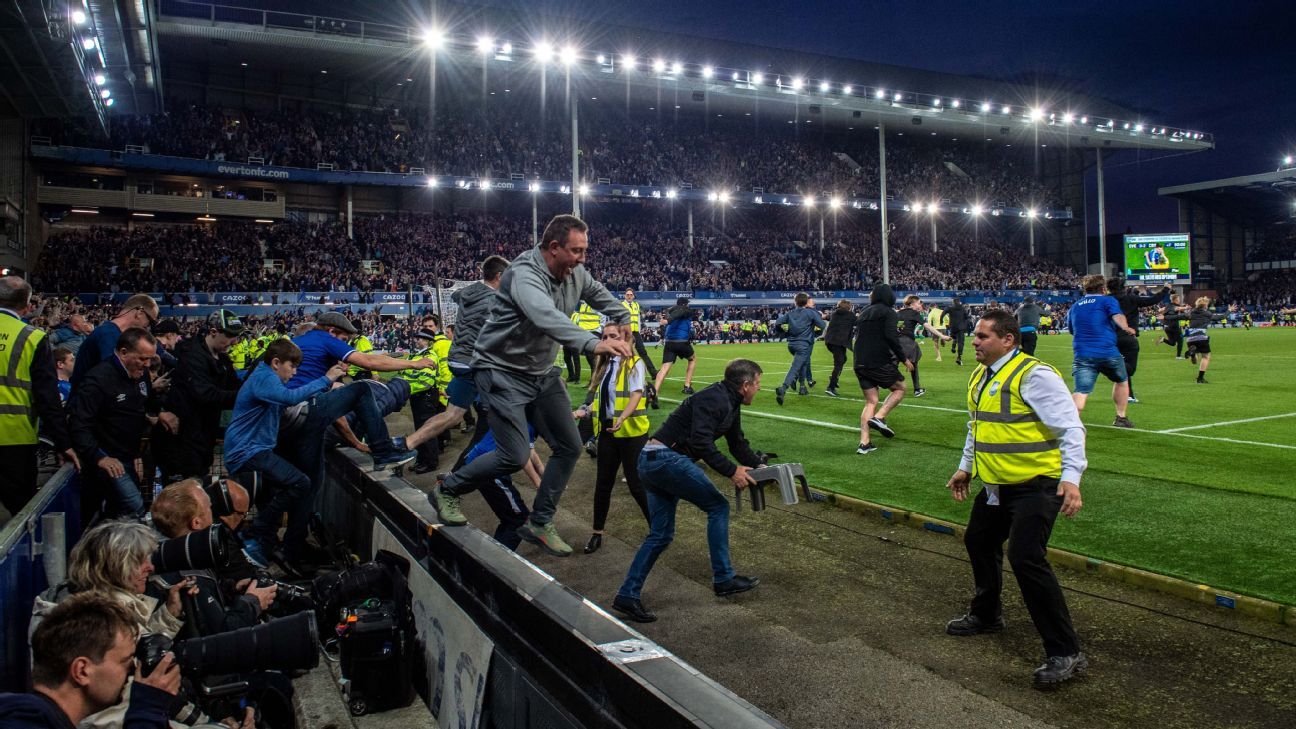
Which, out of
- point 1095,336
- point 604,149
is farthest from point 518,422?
point 604,149

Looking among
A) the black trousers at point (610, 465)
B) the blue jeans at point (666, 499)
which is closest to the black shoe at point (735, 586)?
the blue jeans at point (666, 499)

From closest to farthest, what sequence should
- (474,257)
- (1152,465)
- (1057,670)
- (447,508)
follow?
(1057,670) → (447,508) → (1152,465) → (474,257)

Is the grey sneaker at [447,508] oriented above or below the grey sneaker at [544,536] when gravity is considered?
above

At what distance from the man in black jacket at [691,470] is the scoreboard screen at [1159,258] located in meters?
70.2

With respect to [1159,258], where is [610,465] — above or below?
below

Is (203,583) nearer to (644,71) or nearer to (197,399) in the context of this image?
(197,399)

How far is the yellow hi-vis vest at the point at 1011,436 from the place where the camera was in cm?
421

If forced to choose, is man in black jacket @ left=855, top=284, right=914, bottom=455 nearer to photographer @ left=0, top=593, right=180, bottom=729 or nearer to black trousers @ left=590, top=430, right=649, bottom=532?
black trousers @ left=590, top=430, right=649, bottom=532

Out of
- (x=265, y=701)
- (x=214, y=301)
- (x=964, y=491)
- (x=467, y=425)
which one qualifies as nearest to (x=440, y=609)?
(x=265, y=701)

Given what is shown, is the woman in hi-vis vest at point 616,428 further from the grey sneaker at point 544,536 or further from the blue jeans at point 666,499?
the blue jeans at point 666,499

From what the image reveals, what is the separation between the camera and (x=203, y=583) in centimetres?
371

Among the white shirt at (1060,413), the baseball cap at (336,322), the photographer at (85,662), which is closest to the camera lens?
the photographer at (85,662)

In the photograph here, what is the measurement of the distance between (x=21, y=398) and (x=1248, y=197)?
304ft

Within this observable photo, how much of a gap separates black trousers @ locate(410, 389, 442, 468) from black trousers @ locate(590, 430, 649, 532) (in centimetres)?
397
